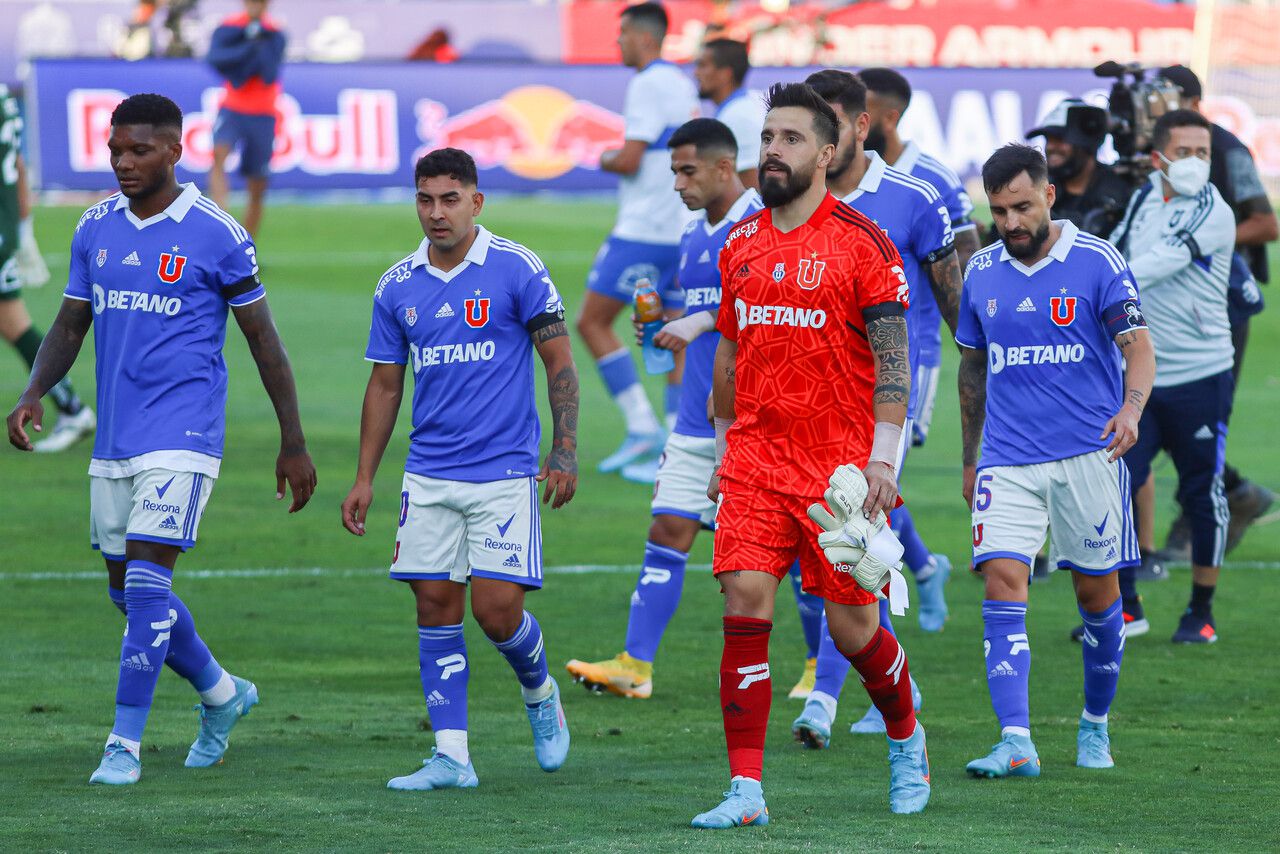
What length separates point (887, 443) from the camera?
6094mm

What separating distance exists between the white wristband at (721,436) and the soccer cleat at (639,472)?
677 centimetres

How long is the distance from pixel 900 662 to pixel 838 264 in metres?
1.25

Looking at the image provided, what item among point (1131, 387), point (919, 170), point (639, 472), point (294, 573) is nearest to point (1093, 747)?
point (1131, 387)

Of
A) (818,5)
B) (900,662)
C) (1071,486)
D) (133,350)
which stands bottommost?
(900,662)

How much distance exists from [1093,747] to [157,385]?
3.41 metres

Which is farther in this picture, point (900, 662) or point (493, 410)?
point (493, 410)

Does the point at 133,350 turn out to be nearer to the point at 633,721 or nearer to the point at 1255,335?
the point at 633,721

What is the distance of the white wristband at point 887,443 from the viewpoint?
607 centimetres

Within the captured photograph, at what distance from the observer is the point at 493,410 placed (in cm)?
692

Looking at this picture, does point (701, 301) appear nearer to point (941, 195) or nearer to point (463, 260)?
point (941, 195)

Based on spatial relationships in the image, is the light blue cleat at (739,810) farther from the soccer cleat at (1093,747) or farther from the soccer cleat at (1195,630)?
the soccer cleat at (1195,630)

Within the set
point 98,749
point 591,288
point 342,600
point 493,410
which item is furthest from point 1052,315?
point 591,288

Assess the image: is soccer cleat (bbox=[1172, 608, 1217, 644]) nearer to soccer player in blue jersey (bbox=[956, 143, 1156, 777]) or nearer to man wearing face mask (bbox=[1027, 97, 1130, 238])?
man wearing face mask (bbox=[1027, 97, 1130, 238])

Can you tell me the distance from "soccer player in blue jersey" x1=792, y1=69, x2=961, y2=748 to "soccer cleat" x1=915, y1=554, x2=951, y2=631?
170cm
